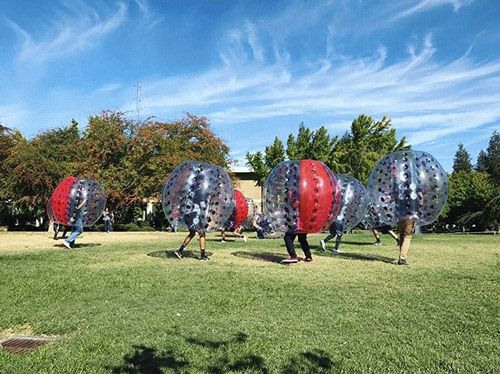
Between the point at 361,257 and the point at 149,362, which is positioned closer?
the point at 149,362

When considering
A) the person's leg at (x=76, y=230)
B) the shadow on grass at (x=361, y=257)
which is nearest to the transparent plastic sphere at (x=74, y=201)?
the person's leg at (x=76, y=230)

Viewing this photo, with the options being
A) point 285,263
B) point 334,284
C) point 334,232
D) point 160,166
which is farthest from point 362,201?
point 160,166

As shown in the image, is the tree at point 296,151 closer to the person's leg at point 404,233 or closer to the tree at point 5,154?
the tree at point 5,154

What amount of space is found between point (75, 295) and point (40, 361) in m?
2.82

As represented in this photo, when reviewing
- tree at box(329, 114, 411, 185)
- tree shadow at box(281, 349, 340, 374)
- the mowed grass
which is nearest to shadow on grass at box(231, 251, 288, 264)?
the mowed grass

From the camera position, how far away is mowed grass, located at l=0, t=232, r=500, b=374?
4004 mm

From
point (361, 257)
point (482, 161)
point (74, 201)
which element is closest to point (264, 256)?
point (361, 257)

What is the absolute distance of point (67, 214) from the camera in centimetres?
1436

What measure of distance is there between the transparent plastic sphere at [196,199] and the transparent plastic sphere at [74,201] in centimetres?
487

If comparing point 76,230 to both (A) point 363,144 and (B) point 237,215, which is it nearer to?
(B) point 237,215

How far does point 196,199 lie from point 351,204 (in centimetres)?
601

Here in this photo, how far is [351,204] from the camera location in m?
14.6

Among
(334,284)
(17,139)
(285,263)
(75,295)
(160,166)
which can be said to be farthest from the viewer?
(17,139)

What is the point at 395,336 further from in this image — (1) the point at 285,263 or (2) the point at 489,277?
(1) the point at 285,263
